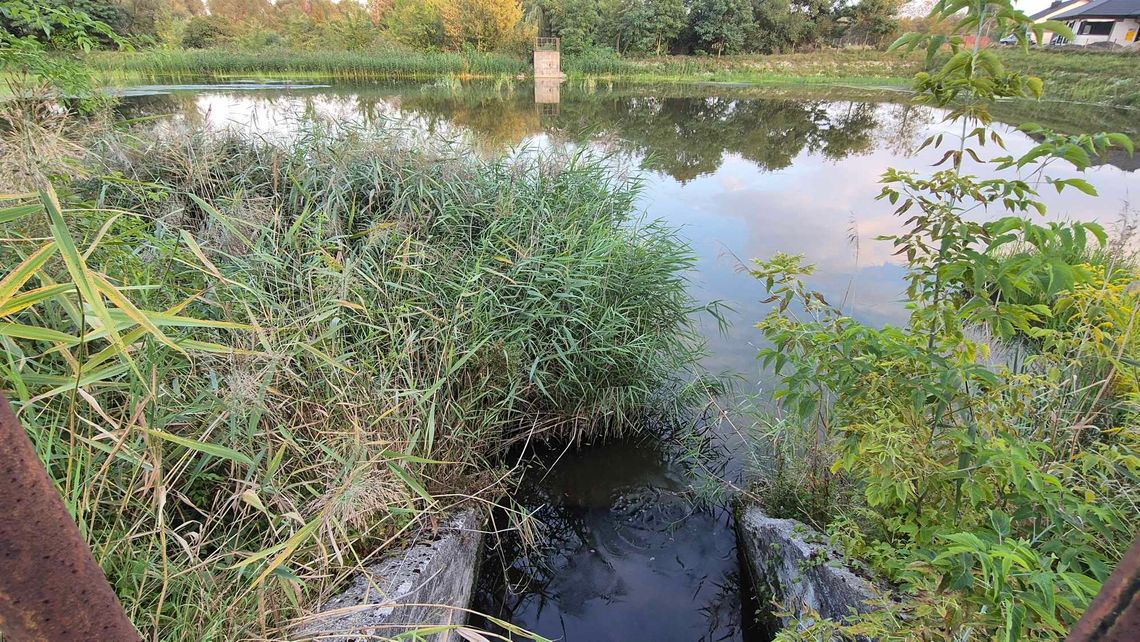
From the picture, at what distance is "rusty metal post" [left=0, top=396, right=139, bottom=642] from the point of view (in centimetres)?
52

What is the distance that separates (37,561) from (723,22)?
37.7m

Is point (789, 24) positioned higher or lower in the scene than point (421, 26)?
higher

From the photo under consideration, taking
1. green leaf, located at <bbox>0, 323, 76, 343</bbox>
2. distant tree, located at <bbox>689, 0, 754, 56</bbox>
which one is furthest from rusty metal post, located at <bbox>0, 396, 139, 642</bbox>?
distant tree, located at <bbox>689, 0, 754, 56</bbox>

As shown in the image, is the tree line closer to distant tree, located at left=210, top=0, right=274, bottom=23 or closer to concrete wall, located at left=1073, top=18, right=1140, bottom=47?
distant tree, located at left=210, top=0, right=274, bottom=23

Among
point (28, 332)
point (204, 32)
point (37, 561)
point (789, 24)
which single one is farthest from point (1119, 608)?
point (204, 32)

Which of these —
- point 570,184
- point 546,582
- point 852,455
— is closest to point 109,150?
point 570,184

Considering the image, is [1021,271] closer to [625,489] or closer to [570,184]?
[625,489]

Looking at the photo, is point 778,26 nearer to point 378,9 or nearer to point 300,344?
point 378,9

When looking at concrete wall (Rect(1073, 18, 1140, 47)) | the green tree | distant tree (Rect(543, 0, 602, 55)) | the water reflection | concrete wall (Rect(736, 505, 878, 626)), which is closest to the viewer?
concrete wall (Rect(736, 505, 878, 626))

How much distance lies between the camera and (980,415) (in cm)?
159

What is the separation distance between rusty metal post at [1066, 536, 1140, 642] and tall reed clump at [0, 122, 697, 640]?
126 centimetres

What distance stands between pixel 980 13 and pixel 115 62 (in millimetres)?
23184

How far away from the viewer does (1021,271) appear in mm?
1287

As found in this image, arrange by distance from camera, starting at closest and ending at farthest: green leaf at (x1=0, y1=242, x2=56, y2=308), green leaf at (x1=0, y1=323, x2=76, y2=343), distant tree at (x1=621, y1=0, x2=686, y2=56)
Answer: green leaf at (x1=0, y1=242, x2=56, y2=308) < green leaf at (x1=0, y1=323, x2=76, y2=343) < distant tree at (x1=621, y1=0, x2=686, y2=56)
